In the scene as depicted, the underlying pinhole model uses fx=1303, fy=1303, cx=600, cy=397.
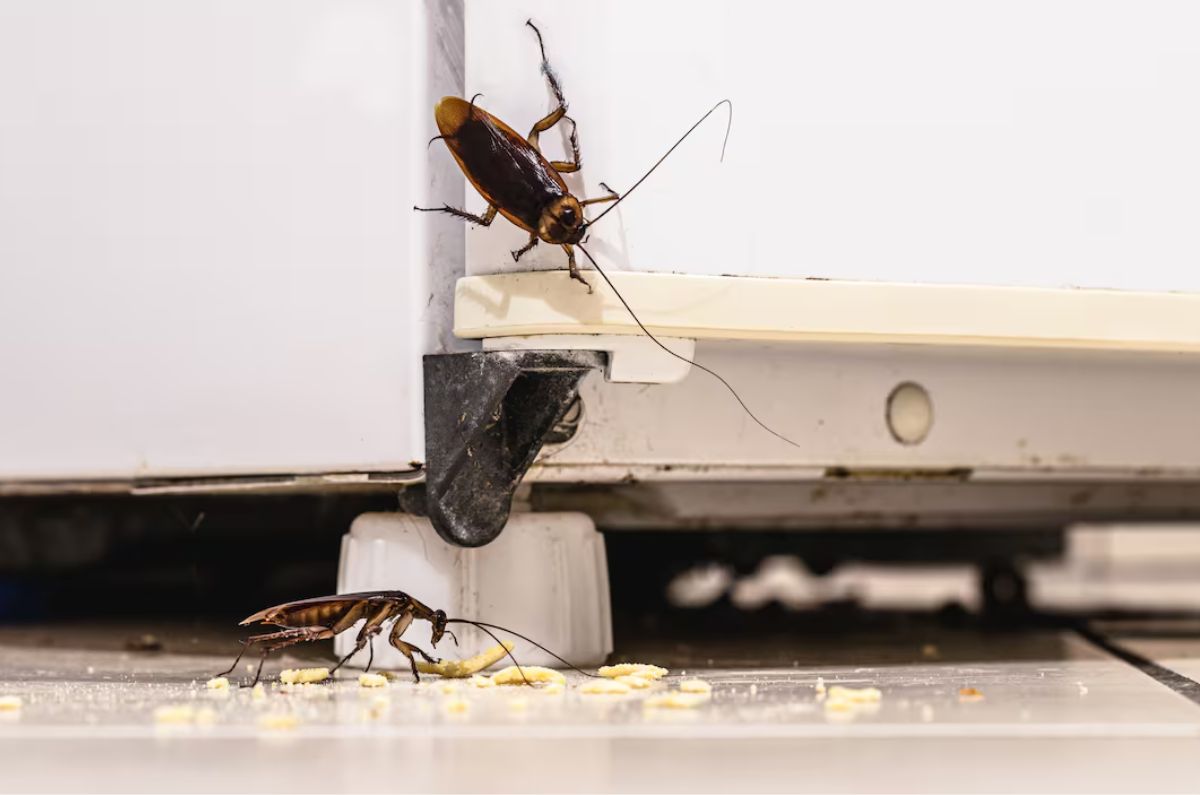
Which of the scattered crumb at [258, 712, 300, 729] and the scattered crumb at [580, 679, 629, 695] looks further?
the scattered crumb at [580, 679, 629, 695]

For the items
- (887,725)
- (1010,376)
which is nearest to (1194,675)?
(1010,376)

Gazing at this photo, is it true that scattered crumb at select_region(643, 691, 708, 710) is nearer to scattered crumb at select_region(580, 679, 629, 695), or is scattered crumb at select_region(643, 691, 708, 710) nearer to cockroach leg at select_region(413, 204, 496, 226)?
scattered crumb at select_region(580, 679, 629, 695)

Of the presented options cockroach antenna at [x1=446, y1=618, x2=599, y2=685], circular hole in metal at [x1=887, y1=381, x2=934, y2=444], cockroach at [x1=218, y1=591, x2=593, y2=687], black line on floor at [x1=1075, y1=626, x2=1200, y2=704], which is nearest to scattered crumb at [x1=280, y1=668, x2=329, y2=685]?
cockroach at [x1=218, y1=591, x2=593, y2=687]

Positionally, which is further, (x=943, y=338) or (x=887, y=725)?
(x=943, y=338)

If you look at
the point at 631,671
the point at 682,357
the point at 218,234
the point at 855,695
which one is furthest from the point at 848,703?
→ the point at 218,234

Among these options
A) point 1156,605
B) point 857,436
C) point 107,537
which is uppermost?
Answer: point 857,436

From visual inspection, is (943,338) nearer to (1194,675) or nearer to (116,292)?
(1194,675)
